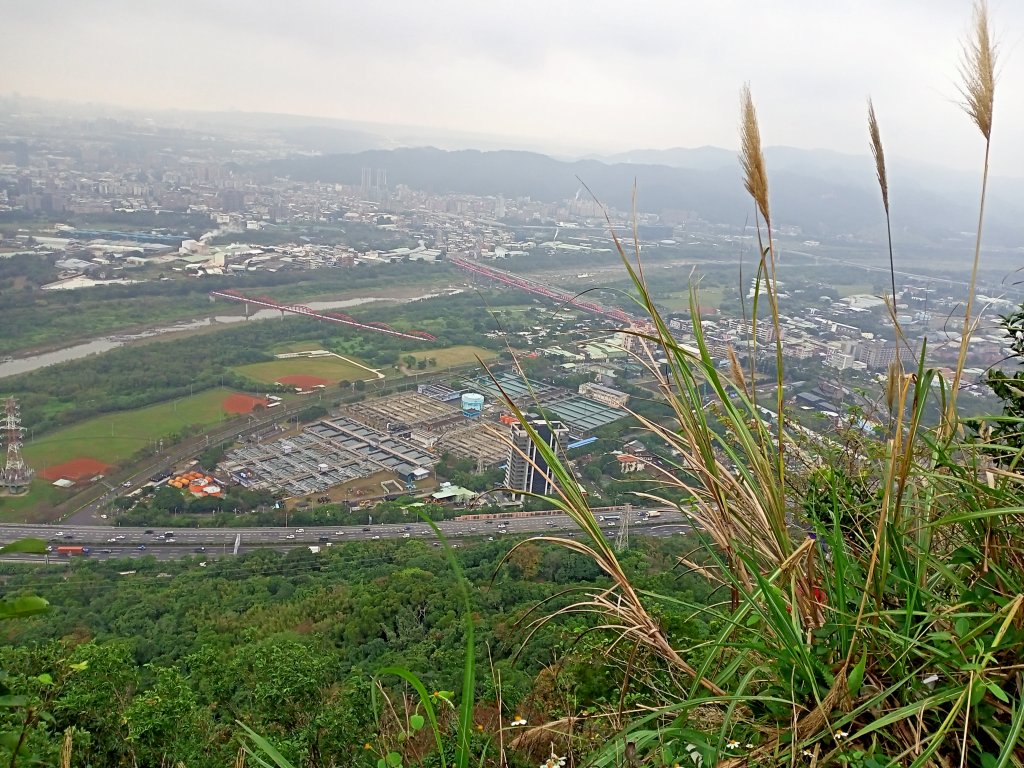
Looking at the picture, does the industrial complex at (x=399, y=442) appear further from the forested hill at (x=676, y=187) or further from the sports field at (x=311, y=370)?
the forested hill at (x=676, y=187)

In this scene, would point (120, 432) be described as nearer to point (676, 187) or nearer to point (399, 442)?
point (399, 442)

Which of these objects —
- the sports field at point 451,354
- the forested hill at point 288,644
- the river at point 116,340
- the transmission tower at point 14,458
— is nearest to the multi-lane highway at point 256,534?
the forested hill at point 288,644

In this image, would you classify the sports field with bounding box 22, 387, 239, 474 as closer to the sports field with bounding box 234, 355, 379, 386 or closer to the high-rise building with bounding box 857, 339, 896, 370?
the sports field with bounding box 234, 355, 379, 386

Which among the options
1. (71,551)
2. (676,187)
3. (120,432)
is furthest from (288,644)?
(676,187)

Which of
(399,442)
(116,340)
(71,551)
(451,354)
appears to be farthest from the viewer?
(451,354)

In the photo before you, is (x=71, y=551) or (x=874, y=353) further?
(x=874, y=353)

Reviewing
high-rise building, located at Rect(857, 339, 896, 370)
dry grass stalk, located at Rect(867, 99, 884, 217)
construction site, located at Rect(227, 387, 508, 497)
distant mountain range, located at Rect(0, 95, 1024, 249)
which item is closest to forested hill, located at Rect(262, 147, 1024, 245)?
distant mountain range, located at Rect(0, 95, 1024, 249)
